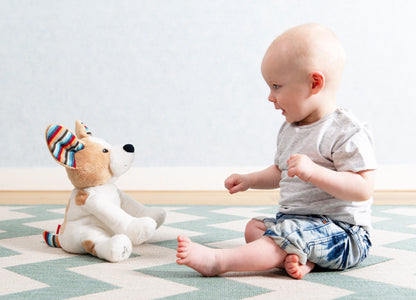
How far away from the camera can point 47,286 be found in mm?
770

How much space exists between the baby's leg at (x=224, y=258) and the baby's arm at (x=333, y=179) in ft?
0.42

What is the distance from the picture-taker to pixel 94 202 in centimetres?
99

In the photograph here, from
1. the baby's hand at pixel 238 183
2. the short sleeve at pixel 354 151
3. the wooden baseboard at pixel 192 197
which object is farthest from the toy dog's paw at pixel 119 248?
the wooden baseboard at pixel 192 197

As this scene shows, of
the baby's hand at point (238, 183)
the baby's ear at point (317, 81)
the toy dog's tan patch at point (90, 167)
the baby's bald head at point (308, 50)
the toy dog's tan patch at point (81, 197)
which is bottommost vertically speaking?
the toy dog's tan patch at point (81, 197)

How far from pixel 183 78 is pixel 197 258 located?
1.03m

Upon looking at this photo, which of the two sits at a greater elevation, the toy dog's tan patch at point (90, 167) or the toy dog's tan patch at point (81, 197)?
the toy dog's tan patch at point (90, 167)

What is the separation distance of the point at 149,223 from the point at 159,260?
7 centimetres

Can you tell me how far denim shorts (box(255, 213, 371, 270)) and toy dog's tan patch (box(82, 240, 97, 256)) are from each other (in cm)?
31

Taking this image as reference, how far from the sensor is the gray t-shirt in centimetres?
88

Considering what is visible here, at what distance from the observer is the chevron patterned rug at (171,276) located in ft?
2.41

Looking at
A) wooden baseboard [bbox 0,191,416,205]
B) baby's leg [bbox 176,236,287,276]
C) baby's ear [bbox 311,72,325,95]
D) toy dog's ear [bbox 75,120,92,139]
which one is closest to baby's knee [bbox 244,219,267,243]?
baby's leg [bbox 176,236,287,276]

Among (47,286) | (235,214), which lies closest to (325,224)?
(47,286)

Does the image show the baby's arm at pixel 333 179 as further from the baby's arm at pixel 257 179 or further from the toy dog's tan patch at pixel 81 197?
the toy dog's tan patch at pixel 81 197

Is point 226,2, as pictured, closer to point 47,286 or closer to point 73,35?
point 73,35
